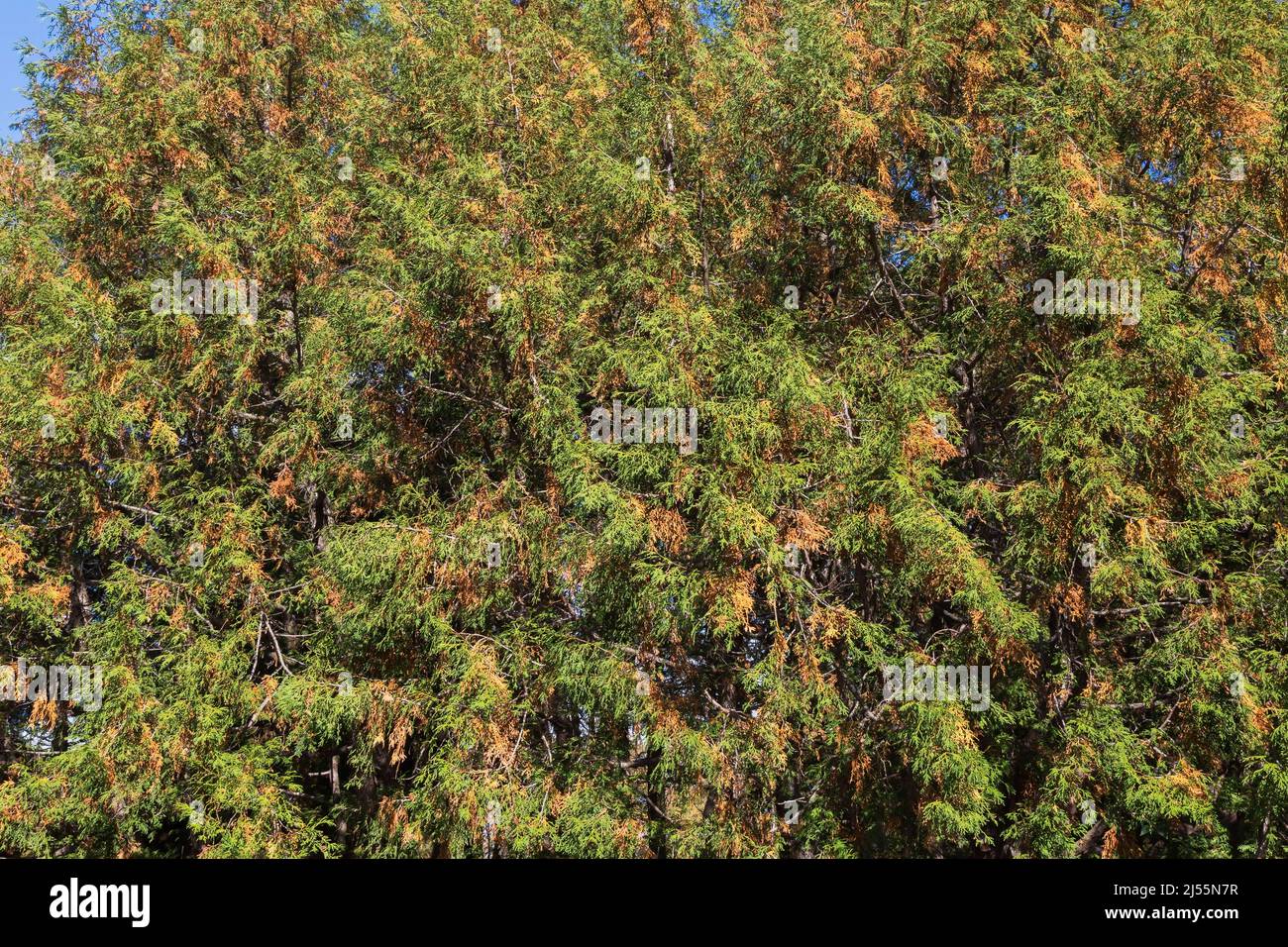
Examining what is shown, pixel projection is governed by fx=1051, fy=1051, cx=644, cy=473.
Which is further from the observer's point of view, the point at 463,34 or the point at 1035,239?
the point at 463,34

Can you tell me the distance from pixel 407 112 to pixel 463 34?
1120mm

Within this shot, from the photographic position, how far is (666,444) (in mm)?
8859

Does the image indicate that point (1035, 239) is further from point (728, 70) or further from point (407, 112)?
point (407, 112)

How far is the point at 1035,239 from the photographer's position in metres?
9.05

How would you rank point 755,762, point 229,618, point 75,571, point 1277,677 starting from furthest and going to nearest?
point 75,571 → point 229,618 → point 755,762 → point 1277,677

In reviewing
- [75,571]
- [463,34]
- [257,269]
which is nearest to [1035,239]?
[463,34]

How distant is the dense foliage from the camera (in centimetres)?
841

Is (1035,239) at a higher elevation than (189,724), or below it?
higher

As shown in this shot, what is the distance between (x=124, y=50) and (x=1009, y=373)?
32.0ft

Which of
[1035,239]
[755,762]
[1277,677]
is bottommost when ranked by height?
[755,762]

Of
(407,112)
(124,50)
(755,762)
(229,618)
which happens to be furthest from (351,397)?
(755,762)

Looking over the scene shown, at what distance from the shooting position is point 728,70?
10688 millimetres

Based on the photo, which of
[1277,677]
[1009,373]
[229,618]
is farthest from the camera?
[229,618]

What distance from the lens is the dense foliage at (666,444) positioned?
331 inches
